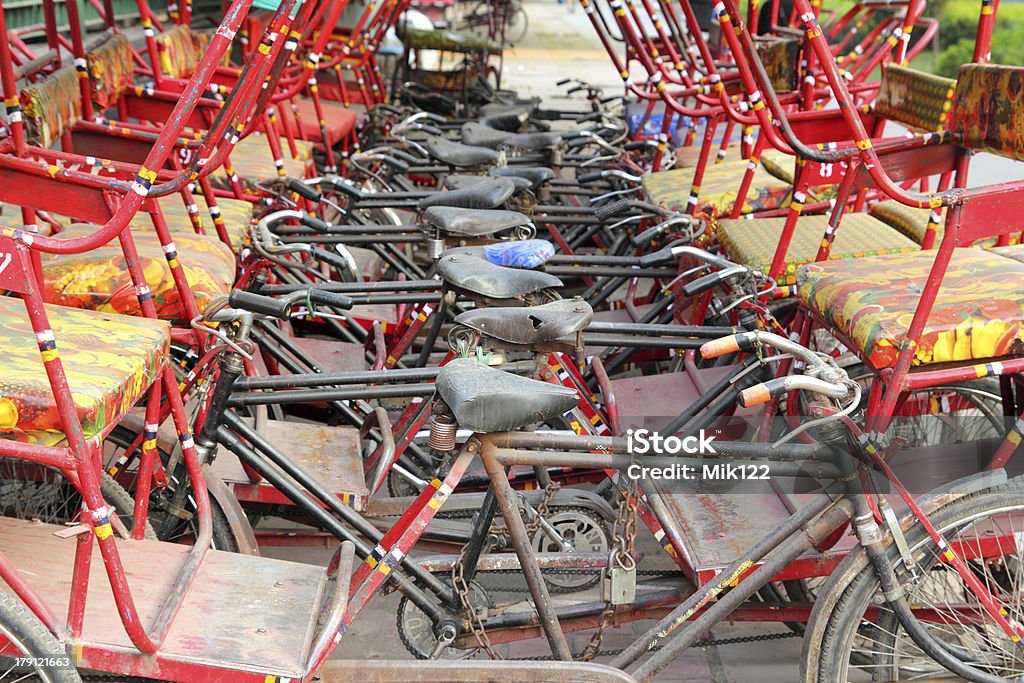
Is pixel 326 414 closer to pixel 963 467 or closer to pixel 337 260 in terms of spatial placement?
pixel 337 260

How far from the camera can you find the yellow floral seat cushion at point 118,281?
8.80 feet

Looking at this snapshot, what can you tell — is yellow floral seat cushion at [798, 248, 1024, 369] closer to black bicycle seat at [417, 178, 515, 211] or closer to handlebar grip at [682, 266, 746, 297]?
handlebar grip at [682, 266, 746, 297]

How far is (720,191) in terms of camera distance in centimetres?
420

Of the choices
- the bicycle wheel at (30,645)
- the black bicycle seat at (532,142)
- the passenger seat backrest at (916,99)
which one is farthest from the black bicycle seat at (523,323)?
the black bicycle seat at (532,142)

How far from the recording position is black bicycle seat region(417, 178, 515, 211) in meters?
3.49

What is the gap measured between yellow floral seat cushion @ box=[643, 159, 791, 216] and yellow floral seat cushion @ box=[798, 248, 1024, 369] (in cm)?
149

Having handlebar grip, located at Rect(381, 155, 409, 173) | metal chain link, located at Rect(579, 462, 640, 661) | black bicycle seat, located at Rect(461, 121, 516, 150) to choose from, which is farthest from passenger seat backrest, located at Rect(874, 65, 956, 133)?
handlebar grip, located at Rect(381, 155, 409, 173)

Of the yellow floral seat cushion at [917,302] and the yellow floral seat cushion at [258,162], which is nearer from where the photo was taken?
the yellow floral seat cushion at [917,302]

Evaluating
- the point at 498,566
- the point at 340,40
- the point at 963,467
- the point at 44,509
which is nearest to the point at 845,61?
the point at 340,40

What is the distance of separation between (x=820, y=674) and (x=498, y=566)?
785 millimetres

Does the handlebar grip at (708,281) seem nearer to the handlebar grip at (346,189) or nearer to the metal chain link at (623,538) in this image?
the metal chain link at (623,538)

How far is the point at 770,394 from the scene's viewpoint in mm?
1810

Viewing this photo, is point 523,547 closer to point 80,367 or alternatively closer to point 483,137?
point 80,367

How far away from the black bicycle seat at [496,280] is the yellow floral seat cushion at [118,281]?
732 millimetres
